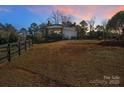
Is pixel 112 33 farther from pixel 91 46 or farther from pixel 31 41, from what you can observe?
pixel 31 41

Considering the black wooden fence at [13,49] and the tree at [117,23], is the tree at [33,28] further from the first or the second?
the tree at [117,23]

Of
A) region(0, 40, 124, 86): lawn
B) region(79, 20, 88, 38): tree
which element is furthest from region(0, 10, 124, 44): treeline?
region(0, 40, 124, 86): lawn

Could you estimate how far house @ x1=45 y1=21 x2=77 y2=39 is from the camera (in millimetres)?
8398

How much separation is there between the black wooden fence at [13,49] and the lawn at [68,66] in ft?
0.52

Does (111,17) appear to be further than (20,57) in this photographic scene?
No

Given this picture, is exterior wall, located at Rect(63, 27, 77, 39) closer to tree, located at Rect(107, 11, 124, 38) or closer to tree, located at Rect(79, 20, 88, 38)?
tree, located at Rect(79, 20, 88, 38)

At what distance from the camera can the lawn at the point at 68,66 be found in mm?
8117

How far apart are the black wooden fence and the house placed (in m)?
0.52

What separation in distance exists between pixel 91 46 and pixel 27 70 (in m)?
1.34

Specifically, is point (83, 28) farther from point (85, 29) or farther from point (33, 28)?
point (33, 28)

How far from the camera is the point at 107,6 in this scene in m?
8.23

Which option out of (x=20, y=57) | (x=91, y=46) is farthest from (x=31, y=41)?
(x=91, y=46)

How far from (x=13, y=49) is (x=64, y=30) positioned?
132 centimetres
